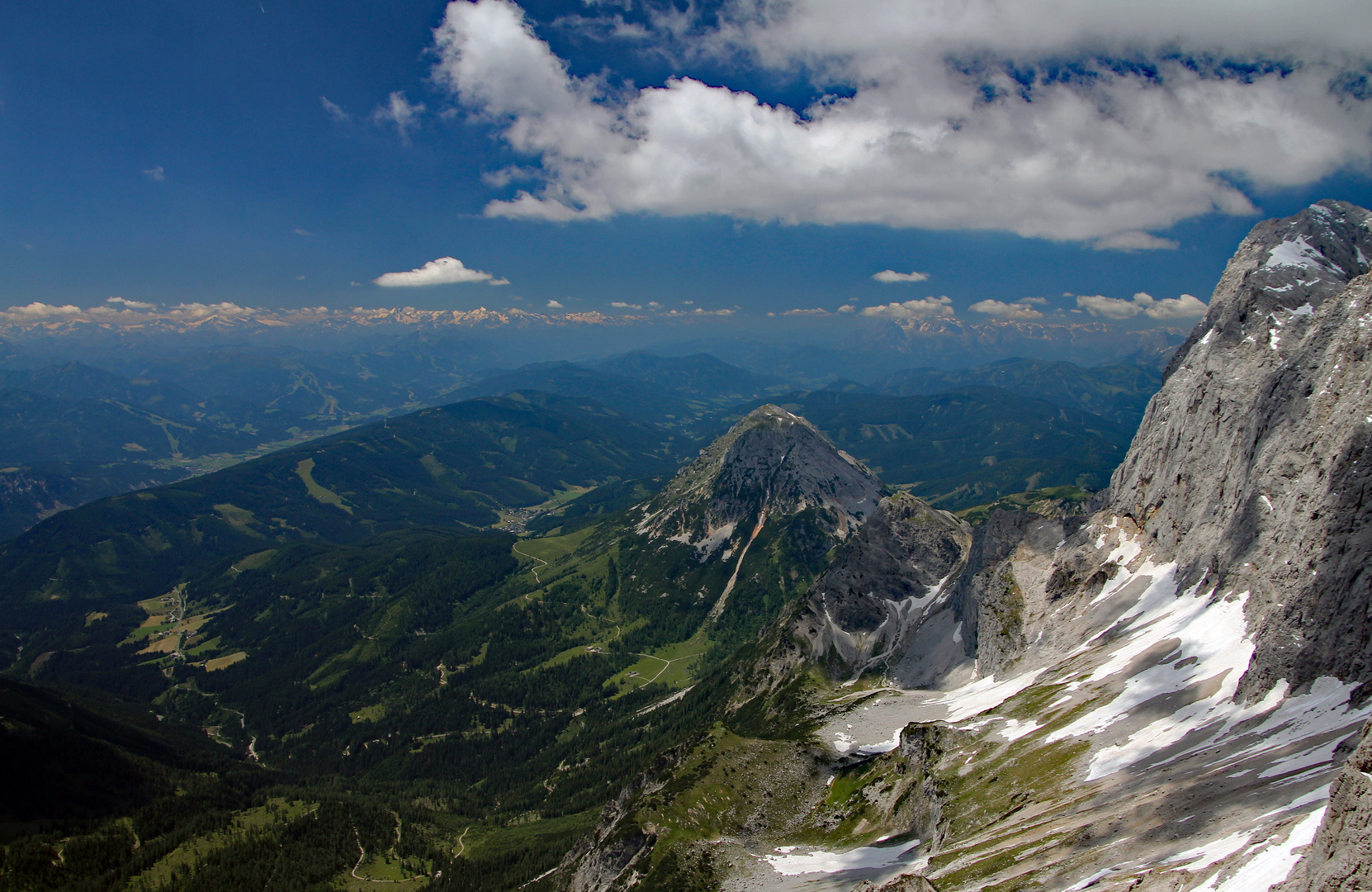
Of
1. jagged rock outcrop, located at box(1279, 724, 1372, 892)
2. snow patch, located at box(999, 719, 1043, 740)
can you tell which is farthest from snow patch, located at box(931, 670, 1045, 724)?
jagged rock outcrop, located at box(1279, 724, 1372, 892)

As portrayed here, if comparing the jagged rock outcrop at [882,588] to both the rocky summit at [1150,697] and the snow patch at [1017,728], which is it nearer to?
the rocky summit at [1150,697]

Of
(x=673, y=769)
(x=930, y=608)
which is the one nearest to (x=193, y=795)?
(x=673, y=769)

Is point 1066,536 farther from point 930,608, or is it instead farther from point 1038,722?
point 1038,722

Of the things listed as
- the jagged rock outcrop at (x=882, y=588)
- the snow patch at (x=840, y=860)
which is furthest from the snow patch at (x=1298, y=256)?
the snow patch at (x=840, y=860)

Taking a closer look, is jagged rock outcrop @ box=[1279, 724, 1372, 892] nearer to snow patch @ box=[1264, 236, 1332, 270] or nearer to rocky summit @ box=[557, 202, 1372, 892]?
rocky summit @ box=[557, 202, 1372, 892]

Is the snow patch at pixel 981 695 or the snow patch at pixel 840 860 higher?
the snow patch at pixel 981 695

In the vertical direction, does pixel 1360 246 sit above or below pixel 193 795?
above

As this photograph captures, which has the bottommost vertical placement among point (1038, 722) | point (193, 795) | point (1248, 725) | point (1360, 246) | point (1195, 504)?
point (193, 795)

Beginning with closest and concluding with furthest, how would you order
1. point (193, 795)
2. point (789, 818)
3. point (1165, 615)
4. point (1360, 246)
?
point (1165, 615)
point (789, 818)
point (1360, 246)
point (193, 795)
